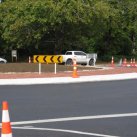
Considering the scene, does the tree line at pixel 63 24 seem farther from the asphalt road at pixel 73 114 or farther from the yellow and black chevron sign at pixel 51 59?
the asphalt road at pixel 73 114

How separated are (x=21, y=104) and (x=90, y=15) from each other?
118 feet

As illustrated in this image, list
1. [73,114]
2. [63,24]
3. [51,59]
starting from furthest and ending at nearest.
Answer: [63,24] < [51,59] < [73,114]

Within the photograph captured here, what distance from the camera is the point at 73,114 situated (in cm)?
1166

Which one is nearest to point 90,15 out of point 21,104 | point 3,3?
point 3,3

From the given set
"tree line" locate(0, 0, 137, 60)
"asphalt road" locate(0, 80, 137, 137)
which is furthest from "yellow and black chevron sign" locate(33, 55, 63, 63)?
"tree line" locate(0, 0, 137, 60)

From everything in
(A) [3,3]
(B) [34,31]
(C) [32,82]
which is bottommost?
(C) [32,82]

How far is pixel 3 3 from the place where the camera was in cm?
5488

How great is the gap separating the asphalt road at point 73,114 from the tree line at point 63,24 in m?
31.3

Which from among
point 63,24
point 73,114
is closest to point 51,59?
point 73,114

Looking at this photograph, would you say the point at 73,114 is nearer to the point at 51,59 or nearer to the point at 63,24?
the point at 51,59

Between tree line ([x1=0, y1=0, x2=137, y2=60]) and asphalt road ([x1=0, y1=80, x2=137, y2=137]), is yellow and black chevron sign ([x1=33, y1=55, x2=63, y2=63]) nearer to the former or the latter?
asphalt road ([x1=0, y1=80, x2=137, y2=137])

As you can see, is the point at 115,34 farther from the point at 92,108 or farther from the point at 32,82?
the point at 92,108

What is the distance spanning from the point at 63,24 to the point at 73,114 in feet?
129

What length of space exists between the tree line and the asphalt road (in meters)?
31.3
